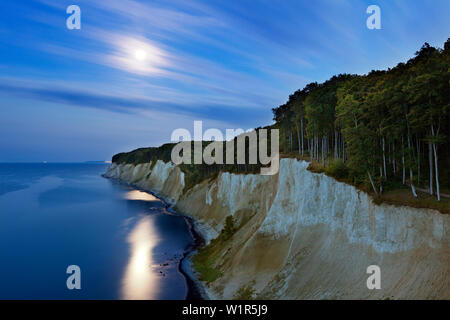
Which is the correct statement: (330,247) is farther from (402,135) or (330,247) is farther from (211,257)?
Answer: (211,257)

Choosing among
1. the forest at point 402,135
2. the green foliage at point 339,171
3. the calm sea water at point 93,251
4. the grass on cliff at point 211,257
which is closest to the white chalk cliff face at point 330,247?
the green foliage at point 339,171

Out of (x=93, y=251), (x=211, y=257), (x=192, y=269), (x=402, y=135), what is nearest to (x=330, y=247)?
(x=402, y=135)

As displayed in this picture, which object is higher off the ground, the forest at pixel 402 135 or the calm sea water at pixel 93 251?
the forest at pixel 402 135

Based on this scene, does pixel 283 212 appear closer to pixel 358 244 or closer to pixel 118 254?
pixel 358 244

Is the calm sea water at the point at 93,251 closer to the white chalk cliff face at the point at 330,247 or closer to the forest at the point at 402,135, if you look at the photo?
the white chalk cliff face at the point at 330,247

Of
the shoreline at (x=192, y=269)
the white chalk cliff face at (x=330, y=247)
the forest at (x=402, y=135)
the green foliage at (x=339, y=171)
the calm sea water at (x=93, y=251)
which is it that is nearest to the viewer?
the white chalk cliff face at (x=330, y=247)
